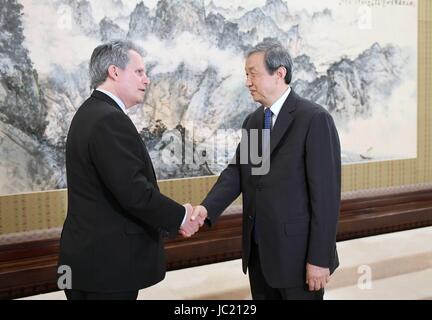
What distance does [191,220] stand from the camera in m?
3.00

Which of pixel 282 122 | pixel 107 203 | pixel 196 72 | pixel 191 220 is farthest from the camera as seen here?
pixel 196 72

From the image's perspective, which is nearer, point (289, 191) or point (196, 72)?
point (289, 191)

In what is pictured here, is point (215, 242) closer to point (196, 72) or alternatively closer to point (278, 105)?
point (196, 72)

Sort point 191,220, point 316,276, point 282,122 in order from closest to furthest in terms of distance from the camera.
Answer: point 316,276 < point 282,122 < point 191,220

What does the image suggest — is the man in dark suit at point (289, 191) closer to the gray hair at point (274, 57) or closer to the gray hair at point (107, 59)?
the gray hair at point (274, 57)

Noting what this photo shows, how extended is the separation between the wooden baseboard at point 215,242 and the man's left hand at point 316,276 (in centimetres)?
246

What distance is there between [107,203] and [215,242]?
2.83 metres

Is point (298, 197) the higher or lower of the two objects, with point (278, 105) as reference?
lower

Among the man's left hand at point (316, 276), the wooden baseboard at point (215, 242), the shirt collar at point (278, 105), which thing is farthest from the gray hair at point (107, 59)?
the wooden baseboard at point (215, 242)

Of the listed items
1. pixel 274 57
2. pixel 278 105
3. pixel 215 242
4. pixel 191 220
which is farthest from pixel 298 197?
pixel 215 242

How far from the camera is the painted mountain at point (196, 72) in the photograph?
14.4 ft

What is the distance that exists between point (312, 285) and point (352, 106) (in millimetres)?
3706

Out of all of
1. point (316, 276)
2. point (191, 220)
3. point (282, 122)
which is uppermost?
point (282, 122)

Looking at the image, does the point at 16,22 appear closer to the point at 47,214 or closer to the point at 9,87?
the point at 9,87
